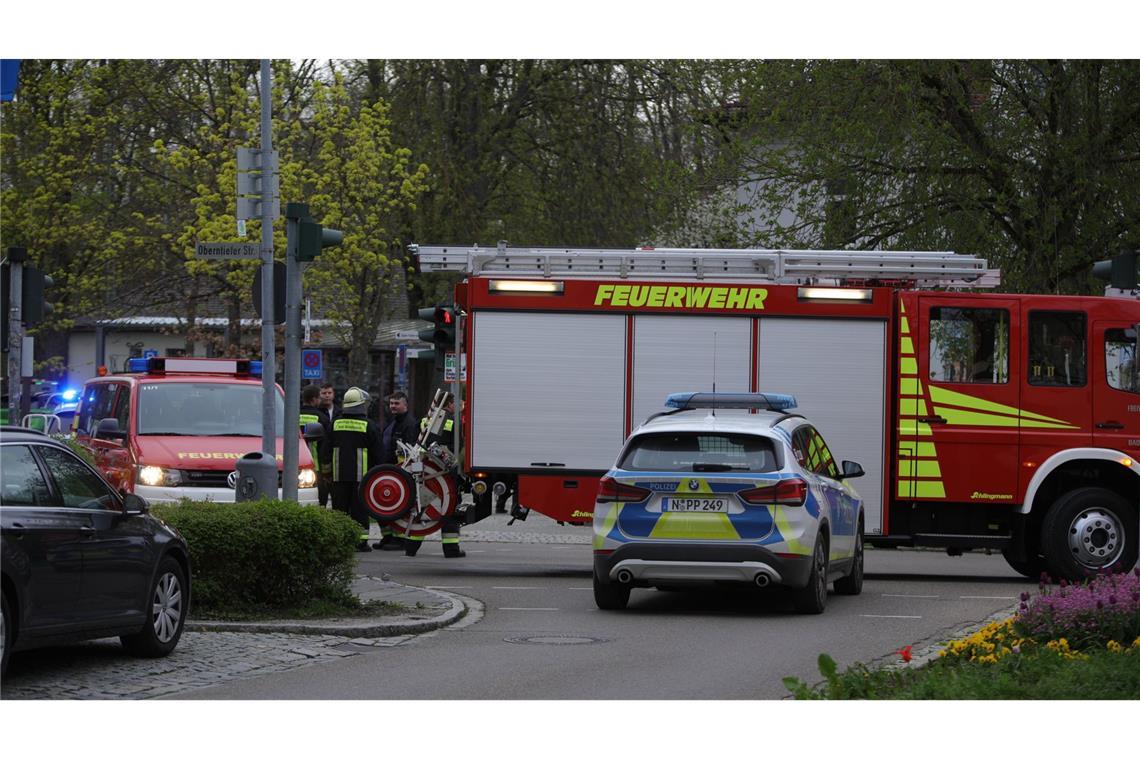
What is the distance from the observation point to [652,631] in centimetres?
1298

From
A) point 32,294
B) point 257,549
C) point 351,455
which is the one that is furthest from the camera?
point 351,455

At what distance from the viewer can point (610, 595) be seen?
14.3 metres

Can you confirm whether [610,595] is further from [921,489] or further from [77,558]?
[77,558]

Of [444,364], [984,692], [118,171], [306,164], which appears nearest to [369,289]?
[306,164]

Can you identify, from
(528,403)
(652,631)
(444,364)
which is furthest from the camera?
(444,364)

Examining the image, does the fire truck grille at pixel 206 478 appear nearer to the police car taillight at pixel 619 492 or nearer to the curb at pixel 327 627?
the police car taillight at pixel 619 492

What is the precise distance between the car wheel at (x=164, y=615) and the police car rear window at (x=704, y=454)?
402 cm

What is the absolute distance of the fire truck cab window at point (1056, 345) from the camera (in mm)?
17203

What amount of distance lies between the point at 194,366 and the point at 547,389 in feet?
14.7

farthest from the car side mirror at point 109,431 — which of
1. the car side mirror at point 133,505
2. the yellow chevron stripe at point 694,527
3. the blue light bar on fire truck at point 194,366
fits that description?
the car side mirror at point 133,505

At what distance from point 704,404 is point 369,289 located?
22538 millimetres

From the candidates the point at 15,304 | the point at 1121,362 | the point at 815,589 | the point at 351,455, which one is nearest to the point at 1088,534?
the point at 1121,362

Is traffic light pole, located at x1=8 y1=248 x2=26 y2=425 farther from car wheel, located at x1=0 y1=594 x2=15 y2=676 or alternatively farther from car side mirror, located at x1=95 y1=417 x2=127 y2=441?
car wheel, located at x1=0 y1=594 x2=15 y2=676

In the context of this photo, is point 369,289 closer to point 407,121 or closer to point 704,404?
point 407,121
